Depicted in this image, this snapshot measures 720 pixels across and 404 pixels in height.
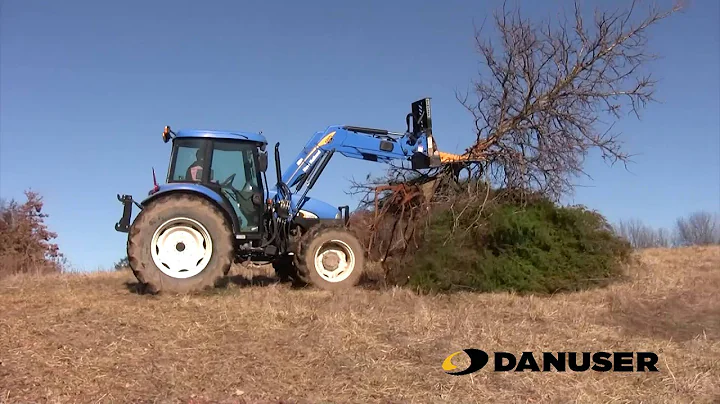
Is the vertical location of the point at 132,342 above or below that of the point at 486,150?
below

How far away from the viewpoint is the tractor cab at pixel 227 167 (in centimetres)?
897

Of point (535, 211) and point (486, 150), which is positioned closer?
point (535, 211)

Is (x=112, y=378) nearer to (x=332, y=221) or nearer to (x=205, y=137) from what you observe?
(x=205, y=137)

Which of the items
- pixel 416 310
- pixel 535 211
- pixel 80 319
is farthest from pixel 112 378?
pixel 535 211

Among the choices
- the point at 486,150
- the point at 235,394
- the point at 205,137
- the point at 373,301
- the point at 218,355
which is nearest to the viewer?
the point at 235,394

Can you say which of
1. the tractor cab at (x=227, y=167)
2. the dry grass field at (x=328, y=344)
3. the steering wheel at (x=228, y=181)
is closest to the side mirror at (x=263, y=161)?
the tractor cab at (x=227, y=167)

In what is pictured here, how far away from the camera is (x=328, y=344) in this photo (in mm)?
5746

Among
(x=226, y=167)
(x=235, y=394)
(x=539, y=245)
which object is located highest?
(x=226, y=167)

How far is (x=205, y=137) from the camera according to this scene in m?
8.99

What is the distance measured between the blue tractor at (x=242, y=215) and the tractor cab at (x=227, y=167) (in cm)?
1

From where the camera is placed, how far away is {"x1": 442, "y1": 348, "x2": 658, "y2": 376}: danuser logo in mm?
5500

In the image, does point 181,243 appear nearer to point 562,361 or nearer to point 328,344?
point 328,344

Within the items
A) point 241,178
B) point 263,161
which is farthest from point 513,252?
point 241,178

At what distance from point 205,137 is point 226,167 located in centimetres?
52
